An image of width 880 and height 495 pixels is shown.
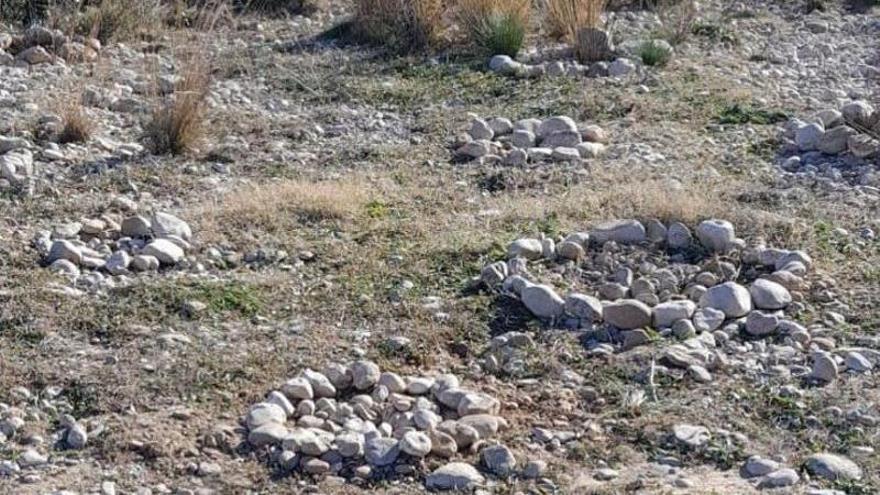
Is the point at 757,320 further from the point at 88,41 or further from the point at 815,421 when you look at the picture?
the point at 88,41

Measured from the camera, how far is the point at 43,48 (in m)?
9.48

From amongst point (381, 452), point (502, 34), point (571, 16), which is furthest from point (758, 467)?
point (571, 16)

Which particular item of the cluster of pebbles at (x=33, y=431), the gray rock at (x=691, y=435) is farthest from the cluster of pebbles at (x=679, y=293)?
the cluster of pebbles at (x=33, y=431)

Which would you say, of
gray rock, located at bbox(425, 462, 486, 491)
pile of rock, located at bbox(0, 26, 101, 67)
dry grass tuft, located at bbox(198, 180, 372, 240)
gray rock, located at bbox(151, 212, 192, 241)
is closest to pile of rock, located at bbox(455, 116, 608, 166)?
dry grass tuft, located at bbox(198, 180, 372, 240)

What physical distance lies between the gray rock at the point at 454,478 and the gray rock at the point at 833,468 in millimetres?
957

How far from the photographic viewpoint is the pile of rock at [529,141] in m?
7.84

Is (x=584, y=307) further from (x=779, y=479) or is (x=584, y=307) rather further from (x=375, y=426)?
(x=779, y=479)

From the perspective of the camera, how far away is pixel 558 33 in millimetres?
10172

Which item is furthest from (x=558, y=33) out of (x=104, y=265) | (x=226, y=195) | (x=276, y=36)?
(x=104, y=265)

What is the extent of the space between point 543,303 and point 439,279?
526 millimetres

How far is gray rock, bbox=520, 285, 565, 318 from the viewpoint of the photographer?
231 inches

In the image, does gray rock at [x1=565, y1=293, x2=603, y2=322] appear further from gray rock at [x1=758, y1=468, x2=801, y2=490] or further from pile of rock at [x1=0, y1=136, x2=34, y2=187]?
pile of rock at [x1=0, y1=136, x2=34, y2=187]

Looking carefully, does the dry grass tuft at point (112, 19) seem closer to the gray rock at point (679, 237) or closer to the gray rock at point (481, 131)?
the gray rock at point (481, 131)

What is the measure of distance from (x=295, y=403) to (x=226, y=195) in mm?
2253
